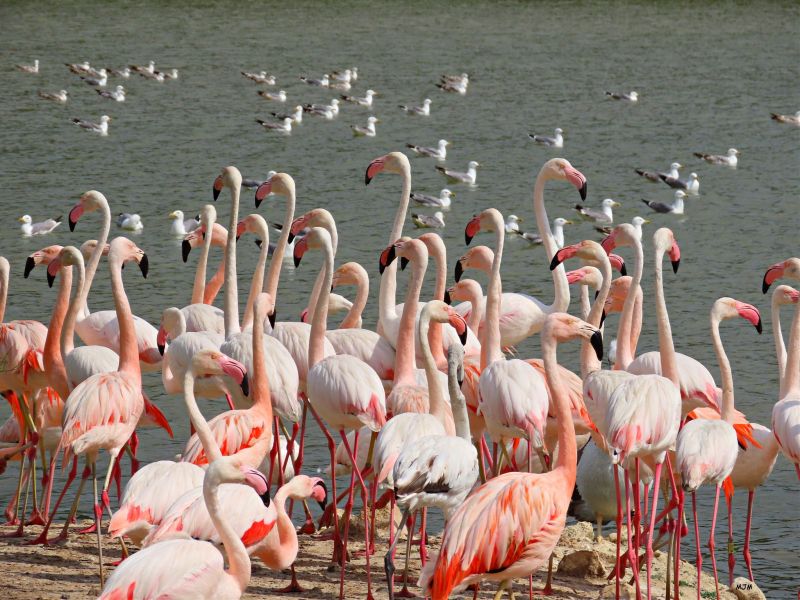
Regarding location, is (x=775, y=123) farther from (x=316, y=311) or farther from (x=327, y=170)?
(x=316, y=311)

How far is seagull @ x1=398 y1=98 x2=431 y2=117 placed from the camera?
23.3 m

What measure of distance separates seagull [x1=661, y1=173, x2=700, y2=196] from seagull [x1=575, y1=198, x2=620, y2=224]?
1630 mm

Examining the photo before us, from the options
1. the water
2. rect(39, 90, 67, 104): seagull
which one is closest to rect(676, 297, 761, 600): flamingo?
the water

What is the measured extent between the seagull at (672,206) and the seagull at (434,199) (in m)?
2.50

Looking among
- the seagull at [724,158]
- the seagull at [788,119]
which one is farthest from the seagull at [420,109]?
the seagull at [788,119]

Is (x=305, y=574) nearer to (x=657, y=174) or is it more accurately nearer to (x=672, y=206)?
(x=672, y=206)

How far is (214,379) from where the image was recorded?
267 inches

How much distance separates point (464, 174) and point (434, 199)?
4.80 feet

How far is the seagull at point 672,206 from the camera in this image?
16656mm

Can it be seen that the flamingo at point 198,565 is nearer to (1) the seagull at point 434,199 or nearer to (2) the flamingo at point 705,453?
(2) the flamingo at point 705,453

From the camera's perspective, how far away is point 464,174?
18.3 m

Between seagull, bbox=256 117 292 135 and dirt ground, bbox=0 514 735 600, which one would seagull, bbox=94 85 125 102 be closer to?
seagull, bbox=256 117 292 135

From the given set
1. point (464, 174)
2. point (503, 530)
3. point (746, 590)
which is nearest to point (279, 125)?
point (464, 174)

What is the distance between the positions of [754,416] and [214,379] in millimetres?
3872
